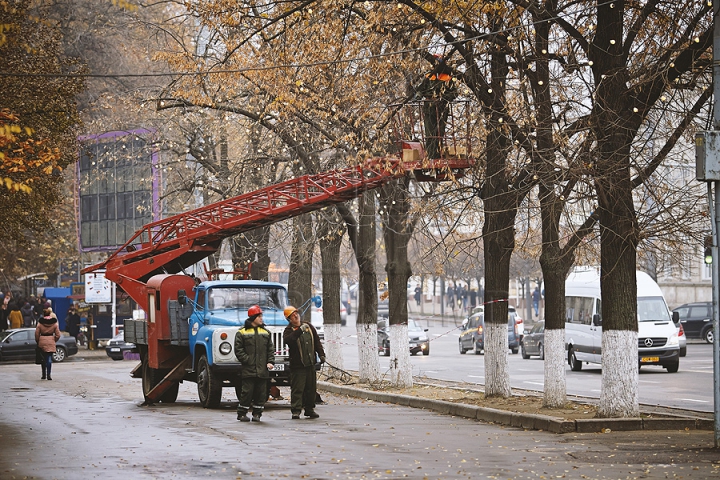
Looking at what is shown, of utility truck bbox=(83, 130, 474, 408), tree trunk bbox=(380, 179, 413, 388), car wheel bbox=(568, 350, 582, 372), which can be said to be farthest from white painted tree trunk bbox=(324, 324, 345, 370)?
car wheel bbox=(568, 350, 582, 372)

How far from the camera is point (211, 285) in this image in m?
22.2

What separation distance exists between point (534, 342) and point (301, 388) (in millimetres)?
24315

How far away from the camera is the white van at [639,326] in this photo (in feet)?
104

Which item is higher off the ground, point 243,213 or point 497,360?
point 243,213

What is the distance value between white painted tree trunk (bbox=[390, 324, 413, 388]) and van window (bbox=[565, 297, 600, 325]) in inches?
388

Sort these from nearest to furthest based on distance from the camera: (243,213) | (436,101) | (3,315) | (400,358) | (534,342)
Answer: (436,101)
(243,213)
(400,358)
(534,342)
(3,315)

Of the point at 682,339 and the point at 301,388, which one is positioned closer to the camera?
the point at 301,388

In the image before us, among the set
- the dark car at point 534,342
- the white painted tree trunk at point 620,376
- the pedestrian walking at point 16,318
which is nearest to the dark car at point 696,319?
the dark car at point 534,342

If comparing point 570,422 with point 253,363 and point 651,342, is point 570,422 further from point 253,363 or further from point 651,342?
point 651,342

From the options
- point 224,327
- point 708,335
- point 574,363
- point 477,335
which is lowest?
point 574,363

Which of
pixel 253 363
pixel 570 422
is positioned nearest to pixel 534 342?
pixel 253 363

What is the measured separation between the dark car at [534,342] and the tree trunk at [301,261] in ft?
35.3

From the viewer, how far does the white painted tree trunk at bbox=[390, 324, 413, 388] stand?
84.1 ft

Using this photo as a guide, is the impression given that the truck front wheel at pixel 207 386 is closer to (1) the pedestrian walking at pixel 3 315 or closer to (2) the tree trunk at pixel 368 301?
(2) the tree trunk at pixel 368 301
